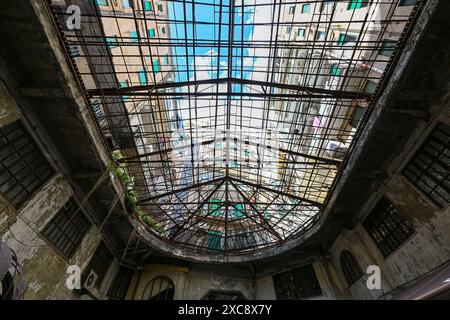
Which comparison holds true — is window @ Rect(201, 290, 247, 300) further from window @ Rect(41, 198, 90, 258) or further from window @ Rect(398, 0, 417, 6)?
window @ Rect(398, 0, 417, 6)

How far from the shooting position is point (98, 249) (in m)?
11.2

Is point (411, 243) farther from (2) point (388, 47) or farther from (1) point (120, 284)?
(1) point (120, 284)

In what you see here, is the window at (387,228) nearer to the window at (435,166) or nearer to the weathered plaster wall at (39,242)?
the window at (435,166)

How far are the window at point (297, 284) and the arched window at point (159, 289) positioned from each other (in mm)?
6745

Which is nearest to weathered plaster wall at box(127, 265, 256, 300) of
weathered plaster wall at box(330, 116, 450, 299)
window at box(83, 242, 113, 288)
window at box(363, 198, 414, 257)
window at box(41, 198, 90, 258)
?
window at box(83, 242, 113, 288)

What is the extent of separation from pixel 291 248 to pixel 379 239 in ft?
14.9

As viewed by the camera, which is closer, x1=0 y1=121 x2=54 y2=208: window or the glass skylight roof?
x1=0 y1=121 x2=54 y2=208: window

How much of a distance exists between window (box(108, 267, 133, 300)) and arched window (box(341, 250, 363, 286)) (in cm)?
1265

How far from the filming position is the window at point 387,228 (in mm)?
8148

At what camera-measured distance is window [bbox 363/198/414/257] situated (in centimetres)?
815

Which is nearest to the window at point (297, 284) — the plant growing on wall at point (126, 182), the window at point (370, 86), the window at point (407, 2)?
the plant growing on wall at point (126, 182)

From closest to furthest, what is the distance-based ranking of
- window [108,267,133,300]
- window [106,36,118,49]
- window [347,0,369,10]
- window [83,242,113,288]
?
window [106,36,118,49] → window [83,242,113,288] → window [108,267,133,300] → window [347,0,369,10]

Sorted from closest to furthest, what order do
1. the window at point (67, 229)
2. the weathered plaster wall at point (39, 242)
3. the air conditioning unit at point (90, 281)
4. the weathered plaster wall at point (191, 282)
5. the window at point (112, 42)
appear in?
the window at point (112, 42), the weathered plaster wall at point (39, 242), the window at point (67, 229), the air conditioning unit at point (90, 281), the weathered plaster wall at point (191, 282)

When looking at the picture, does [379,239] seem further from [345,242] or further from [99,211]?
[99,211]
